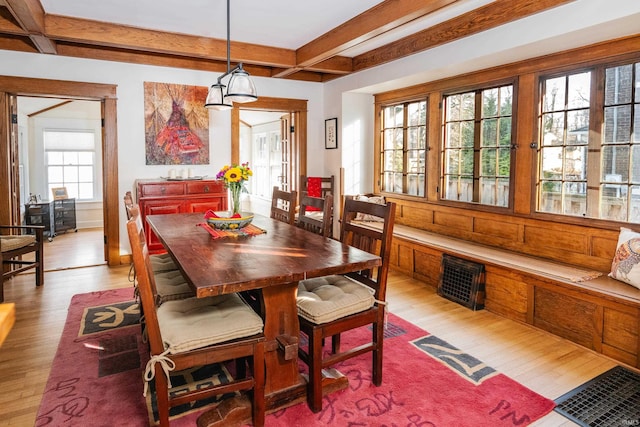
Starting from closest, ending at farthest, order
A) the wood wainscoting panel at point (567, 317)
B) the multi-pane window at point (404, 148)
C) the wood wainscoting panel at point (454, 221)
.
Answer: the wood wainscoting panel at point (567, 317) < the wood wainscoting panel at point (454, 221) < the multi-pane window at point (404, 148)

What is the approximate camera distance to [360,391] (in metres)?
2.35

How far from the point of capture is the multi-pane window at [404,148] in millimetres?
5008

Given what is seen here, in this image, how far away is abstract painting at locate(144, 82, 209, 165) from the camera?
16.5 feet

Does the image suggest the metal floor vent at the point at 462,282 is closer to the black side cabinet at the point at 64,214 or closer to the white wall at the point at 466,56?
the white wall at the point at 466,56

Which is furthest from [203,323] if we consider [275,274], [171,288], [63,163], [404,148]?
[63,163]

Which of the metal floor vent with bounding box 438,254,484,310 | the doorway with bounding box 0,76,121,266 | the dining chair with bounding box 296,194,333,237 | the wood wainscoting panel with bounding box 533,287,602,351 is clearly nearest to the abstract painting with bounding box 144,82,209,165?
the doorway with bounding box 0,76,121,266

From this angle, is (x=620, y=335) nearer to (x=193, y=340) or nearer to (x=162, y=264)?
(x=193, y=340)

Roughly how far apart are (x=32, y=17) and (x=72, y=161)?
508 cm

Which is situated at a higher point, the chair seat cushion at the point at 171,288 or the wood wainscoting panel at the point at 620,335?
the chair seat cushion at the point at 171,288

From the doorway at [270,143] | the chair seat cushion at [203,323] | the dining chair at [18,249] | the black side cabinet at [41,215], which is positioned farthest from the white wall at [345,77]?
the chair seat cushion at [203,323]

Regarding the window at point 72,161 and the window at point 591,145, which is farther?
the window at point 72,161

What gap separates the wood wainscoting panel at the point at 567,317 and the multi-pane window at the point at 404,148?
81.9 inches

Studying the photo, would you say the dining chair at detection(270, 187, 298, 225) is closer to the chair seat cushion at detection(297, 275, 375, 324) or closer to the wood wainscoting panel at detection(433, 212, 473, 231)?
the chair seat cushion at detection(297, 275, 375, 324)

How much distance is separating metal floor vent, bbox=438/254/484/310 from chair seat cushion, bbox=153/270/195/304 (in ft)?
7.92
